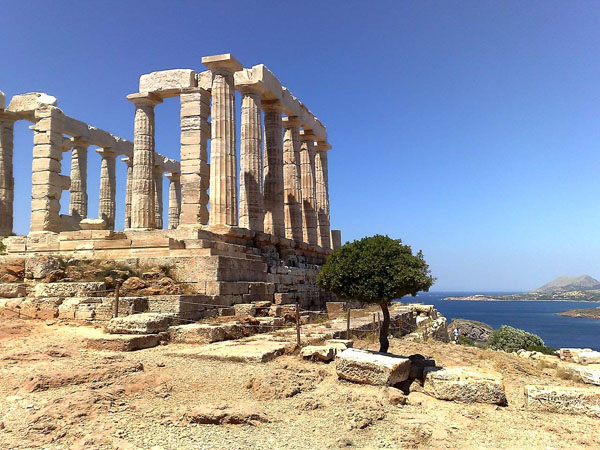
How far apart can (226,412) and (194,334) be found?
17.0ft

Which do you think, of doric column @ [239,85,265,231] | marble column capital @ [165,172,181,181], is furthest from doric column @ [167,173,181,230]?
doric column @ [239,85,265,231]

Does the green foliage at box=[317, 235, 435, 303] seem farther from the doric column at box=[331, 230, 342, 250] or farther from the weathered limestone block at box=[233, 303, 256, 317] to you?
the doric column at box=[331, 230, 342, 250]

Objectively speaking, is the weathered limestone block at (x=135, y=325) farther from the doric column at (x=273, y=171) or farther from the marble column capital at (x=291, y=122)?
the marble column capital at (x=291, y=122)

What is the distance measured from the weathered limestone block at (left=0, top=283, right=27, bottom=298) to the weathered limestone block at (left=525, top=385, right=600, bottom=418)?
13.5m

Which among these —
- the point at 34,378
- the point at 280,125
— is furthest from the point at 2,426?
the point at 280,125

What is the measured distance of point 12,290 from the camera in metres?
14.5

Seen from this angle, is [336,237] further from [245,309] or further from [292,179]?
[245,309]

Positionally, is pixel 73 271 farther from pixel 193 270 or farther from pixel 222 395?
pixel 222 395

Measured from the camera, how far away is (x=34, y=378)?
24.9ft

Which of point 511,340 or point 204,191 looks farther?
point 511,340

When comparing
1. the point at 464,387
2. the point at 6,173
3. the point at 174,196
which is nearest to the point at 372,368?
the point at 464,387

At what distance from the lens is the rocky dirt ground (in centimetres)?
632

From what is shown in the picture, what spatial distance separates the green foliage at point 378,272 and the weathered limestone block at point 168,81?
13.6 meters

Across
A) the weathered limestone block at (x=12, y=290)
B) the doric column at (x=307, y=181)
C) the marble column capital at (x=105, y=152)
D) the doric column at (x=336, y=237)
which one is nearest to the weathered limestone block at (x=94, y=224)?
the weathered limestone block at (x=12, y=290)
